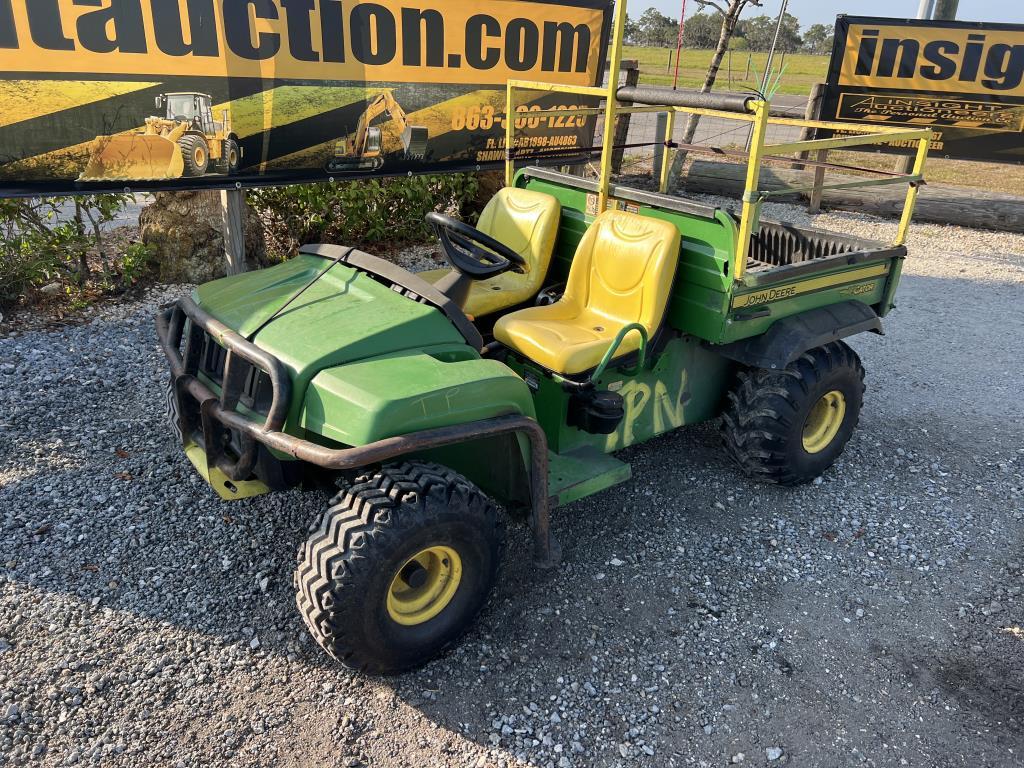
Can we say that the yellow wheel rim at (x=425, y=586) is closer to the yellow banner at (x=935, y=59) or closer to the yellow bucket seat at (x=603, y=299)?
the yellow bucket seat at (x=603, y=299)

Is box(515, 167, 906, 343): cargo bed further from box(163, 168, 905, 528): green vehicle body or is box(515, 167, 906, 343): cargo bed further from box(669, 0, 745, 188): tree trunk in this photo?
box(669, 0, 745, 188): tree trunk

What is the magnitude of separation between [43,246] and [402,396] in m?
4.68

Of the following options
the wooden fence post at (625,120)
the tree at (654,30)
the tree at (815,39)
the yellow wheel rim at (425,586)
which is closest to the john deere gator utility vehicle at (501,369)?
the yellow wheel rim at (425,586)

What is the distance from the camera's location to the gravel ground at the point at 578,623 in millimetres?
2885

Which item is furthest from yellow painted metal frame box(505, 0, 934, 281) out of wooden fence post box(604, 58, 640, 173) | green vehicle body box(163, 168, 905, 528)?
wooden fence post box(604, 58, 640, 173)

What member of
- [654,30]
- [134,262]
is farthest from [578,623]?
[654,30]

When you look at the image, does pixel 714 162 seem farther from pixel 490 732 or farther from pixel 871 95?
pixel 490 732

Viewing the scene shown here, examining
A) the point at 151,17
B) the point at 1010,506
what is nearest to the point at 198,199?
the point at 151,17

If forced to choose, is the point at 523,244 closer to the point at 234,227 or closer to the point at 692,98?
the point at 692,98

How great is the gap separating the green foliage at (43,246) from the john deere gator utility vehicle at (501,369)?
303 cm

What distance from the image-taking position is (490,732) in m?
2.91

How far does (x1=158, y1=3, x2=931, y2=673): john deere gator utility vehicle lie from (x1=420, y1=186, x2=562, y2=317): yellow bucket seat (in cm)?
1

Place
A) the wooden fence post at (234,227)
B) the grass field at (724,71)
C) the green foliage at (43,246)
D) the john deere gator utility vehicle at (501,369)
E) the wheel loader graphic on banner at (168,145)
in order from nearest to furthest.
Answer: the john deere gator utility vehicle at (501,369), the wheel loader graphic on banner at (168,145), the green foliage at (43,246), the wooden fence post at (234,227), the grass field at (724,71)

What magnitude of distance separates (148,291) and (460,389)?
4651mm
